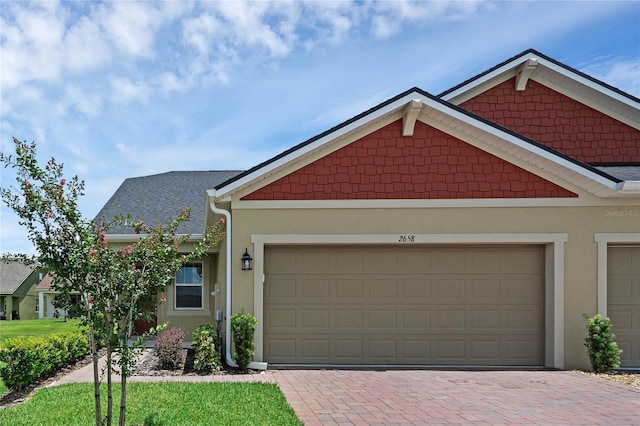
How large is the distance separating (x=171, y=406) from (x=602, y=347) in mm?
7442

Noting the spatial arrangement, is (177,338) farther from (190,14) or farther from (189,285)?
(190,14)

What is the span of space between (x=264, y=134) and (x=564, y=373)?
8.72 meters

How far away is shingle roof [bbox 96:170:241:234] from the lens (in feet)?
52.2

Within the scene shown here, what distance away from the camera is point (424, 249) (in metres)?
10.5

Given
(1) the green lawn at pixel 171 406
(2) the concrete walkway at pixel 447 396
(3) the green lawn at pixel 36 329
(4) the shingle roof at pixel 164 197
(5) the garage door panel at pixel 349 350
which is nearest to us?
(1) the green lawn at pixel 171 406

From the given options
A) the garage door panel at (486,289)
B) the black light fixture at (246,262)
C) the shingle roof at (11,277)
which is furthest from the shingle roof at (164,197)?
the shingle roof at (11,277)

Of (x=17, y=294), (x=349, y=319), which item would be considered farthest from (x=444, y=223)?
(x=17, y=294)

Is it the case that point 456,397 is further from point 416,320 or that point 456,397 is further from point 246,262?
point 246,262

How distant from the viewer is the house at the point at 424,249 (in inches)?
398

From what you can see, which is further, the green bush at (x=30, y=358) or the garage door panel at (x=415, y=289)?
the garage door panel at (x=415, y=289)

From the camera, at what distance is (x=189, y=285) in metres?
14.8

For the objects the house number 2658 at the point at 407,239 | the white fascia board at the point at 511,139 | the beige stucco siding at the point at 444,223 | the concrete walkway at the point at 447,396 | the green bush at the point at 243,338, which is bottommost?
the concrete walkway at the point at 447,396

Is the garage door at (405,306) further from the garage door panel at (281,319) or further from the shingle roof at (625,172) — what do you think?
the shingle roof at (625,172)

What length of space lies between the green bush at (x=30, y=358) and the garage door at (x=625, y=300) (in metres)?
9.57
